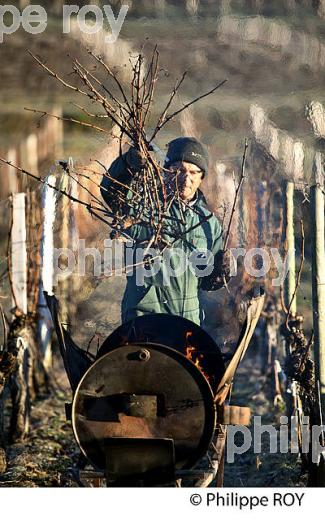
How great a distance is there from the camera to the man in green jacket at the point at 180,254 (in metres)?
7.13

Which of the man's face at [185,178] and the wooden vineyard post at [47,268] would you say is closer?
the man's face at [185,178]

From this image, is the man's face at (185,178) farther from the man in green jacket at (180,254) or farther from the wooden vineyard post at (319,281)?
the wooden vineyard post at (319,281)

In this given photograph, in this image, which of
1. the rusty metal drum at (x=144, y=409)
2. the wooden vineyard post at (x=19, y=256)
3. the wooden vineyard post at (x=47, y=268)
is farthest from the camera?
the wooden vineyard post at (x=19, y=256)

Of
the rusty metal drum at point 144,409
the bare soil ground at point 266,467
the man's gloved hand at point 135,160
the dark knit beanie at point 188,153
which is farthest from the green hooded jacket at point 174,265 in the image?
the bare soil ground at point 266,467

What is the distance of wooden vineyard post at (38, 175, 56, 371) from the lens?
832 cm

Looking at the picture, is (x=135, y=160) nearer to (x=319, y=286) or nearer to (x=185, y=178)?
(x=185, y=178)

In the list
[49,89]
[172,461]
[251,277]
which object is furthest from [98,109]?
[172,461]

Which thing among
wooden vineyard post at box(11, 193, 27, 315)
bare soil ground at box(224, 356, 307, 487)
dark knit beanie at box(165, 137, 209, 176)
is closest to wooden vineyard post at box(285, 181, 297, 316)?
dark knit beanie at box(165, 137, 209, 176)

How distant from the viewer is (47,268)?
9914mm

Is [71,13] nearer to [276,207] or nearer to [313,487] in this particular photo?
[276,207]

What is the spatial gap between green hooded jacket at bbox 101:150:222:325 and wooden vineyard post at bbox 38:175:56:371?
1110mm

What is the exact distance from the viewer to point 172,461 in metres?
6.01

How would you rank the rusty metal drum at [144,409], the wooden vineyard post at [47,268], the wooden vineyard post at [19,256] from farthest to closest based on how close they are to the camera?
the wooden vineyard post at [19,256]
the wooden vineyard post at [47,268]
the rusty metal drum at [144,409]

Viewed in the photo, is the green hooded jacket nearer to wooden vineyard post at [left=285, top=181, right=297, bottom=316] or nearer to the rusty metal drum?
wooden vineyard post at [left=285, top=181, right=297, bottom=316]
